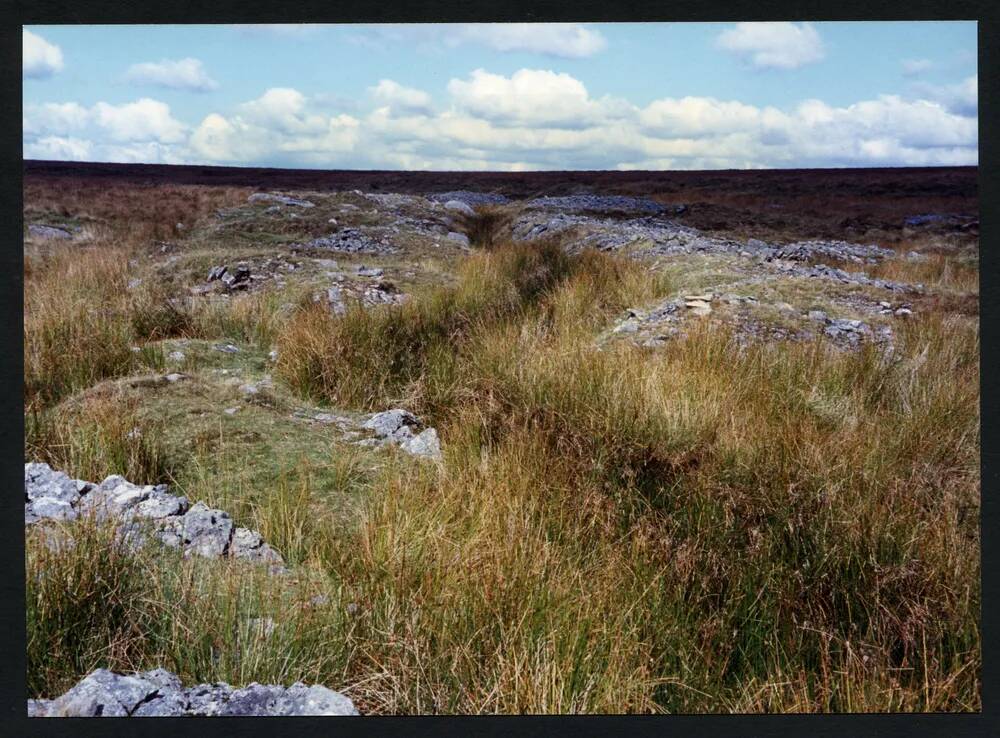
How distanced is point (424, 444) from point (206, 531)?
1.35m

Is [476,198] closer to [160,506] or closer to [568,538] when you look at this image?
[160,506]

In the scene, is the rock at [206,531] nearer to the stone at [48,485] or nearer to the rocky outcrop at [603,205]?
the stone at [48,485]

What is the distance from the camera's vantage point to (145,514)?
3.08 metres

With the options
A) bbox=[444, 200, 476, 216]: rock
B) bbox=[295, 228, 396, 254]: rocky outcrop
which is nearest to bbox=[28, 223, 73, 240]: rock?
bbox=[295, 228, 396, 254]: rocky outcrop

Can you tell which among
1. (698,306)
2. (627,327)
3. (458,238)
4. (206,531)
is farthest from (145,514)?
(458,238)

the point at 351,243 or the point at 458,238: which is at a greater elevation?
the point at 458,238

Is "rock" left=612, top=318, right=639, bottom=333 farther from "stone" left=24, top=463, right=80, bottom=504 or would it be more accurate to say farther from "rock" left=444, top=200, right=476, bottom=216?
"rock" left=444, top=200, right=476, bottom=216

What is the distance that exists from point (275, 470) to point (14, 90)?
1911 millimetres

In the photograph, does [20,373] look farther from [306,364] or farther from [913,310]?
[913,310]

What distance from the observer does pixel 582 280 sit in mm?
8039

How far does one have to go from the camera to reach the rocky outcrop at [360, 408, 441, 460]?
13.5 ft

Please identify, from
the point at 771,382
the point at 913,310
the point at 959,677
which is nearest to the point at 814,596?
the point at 959,677

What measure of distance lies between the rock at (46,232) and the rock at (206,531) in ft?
35.1

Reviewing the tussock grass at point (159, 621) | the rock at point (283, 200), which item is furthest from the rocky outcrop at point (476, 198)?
the tussock grass at point (159, 621)
